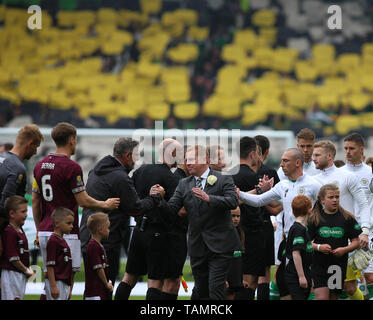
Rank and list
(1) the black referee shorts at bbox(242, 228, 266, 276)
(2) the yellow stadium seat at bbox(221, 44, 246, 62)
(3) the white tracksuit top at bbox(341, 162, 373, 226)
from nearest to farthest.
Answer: (1) the black referee shorts at bbox(242, 228, 266, 276) → (3) the white tracksuit top at bbox(341, 162, 373, 226) → (2) the yellow stadium seat at bbox(221, 44, 246, 62)

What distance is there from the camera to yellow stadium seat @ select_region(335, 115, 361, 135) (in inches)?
776

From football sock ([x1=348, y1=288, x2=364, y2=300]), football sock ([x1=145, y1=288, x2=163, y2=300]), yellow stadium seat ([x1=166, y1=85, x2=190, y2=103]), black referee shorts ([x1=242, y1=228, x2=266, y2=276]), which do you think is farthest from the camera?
yellow stadium seat ([x1=166, y1=85, x2=190, y2=103])

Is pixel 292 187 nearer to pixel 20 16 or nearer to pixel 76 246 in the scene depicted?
pixel 76 246

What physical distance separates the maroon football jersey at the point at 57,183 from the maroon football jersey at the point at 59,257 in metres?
0.14

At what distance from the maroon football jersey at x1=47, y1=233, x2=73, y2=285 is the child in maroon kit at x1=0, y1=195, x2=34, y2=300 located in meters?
0.27

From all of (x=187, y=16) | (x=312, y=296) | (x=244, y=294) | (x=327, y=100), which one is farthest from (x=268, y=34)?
(x=312, y=296)

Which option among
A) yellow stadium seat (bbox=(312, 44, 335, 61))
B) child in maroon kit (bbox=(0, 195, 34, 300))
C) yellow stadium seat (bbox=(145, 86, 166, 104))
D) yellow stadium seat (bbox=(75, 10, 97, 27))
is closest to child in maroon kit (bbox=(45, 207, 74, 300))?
child in maroon kit (bbox=(0, 195, 34, 300))

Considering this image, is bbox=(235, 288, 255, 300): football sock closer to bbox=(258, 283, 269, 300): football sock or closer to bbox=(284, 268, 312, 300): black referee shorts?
bbox=(258, 283, 269, 300): football sock

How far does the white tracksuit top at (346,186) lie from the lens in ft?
24.7

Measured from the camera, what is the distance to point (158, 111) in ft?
64.5

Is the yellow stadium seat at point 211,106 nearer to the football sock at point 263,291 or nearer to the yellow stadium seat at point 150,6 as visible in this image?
the yellow stadium seat at point 150,6

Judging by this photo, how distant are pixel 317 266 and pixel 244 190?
110cm

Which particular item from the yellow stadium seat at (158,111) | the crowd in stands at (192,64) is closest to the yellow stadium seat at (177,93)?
the crowd in stands at (192,64)
